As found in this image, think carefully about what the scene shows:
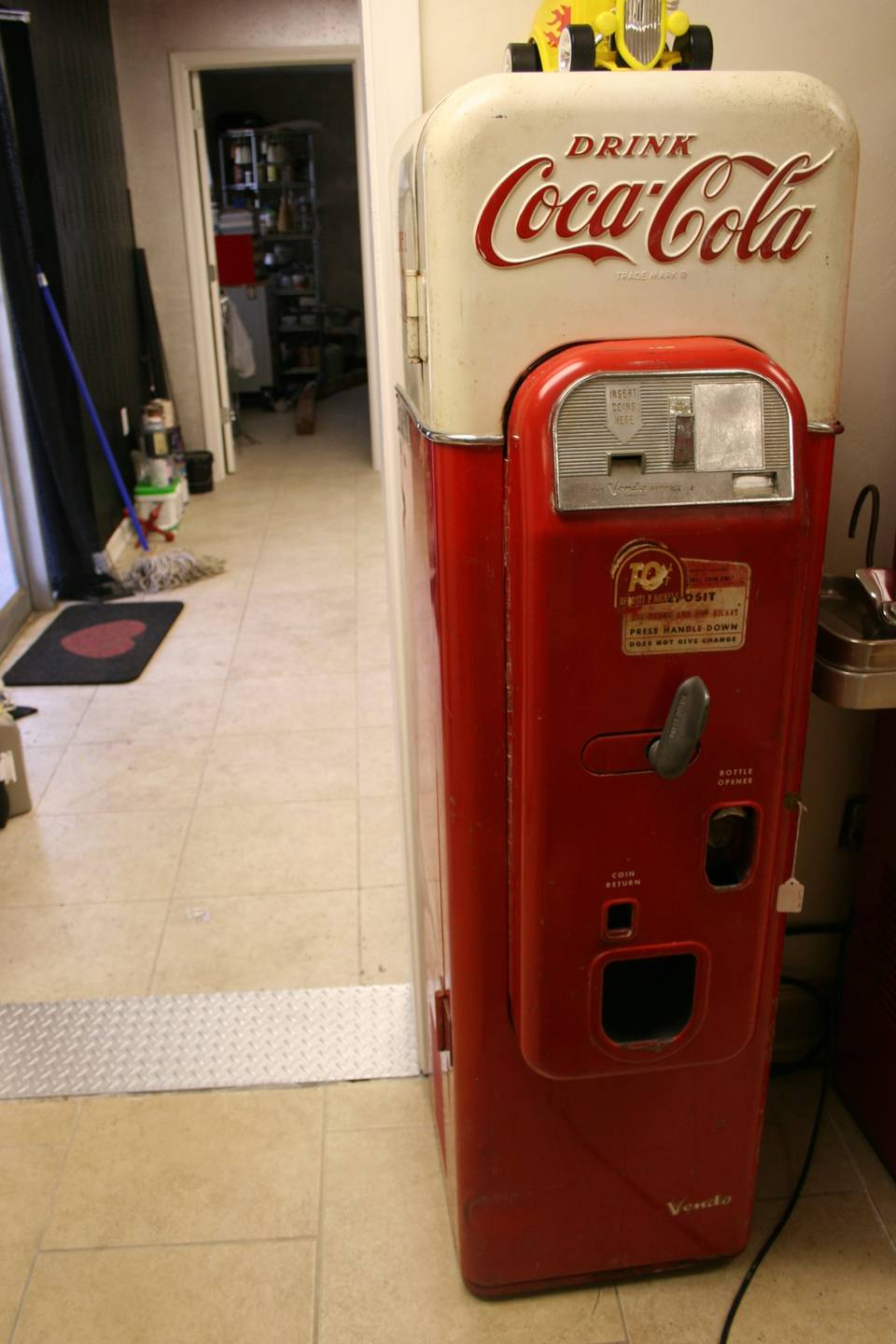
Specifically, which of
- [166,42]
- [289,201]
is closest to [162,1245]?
[166,42]

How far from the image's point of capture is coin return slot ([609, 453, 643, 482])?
1.29 metres

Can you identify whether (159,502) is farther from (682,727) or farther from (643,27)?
(682,727)

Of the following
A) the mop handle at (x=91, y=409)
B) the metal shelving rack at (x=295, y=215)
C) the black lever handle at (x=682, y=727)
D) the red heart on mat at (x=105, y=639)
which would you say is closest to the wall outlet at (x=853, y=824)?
the black lever handle at (x=682, y=727)

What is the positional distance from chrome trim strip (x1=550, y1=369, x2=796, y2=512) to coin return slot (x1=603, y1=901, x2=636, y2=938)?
55 centimetres

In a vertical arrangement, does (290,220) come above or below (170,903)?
above

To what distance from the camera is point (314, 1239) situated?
6.48 ft

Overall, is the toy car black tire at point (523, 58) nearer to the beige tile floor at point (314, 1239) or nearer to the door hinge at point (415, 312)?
the door hinge at point (415, 312)

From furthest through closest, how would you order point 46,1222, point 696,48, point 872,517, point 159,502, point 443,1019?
point 159,502 → point 46,1222 → point 872,517 → point 443,1019 → point 696,48

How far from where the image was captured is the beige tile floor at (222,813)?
2730 mm

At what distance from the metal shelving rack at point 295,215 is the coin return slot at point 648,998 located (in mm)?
8561

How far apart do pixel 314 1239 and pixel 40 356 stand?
3918 mm

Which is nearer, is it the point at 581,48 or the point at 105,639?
the point at 581,48

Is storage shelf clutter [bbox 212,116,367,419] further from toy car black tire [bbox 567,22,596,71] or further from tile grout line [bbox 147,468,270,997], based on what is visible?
toy car black tire [bbox 567,22,596,71]

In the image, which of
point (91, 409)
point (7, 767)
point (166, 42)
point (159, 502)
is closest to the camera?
point (7, 767)
